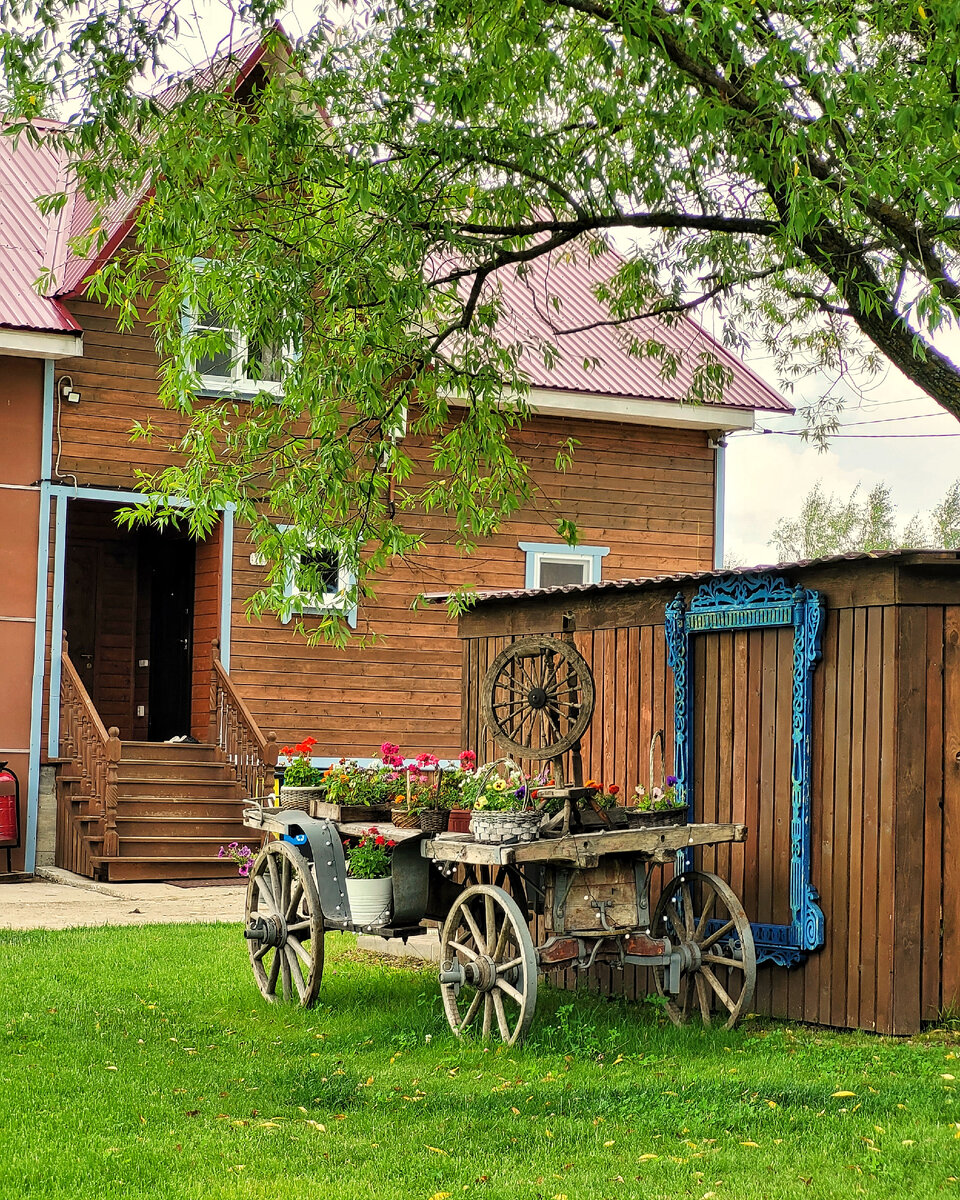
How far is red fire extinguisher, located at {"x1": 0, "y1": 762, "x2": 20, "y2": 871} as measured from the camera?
1498 cm

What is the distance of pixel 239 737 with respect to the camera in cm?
1611

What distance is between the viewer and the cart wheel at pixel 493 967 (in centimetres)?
720

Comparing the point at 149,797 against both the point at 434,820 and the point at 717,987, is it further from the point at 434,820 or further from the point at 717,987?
the point at 717,987

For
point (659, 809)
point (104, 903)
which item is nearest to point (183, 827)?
point (104, 903)

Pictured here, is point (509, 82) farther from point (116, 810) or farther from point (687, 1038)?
point (116, 810)

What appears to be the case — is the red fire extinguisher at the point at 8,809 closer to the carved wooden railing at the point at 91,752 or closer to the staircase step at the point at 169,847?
the carved wooden railing at the point at 91,752

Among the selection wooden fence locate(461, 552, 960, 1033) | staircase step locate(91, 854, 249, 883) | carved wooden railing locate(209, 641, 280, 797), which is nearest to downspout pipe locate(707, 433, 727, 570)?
carved wooden railing locate(209, 641, 280, 797)

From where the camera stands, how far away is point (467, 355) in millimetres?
9891

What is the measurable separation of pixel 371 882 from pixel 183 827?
762 cm

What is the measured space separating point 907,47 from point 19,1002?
28.1ft

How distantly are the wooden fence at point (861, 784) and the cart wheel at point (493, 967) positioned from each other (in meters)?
1.69

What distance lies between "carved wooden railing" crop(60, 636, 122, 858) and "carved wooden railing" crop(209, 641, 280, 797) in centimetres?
143

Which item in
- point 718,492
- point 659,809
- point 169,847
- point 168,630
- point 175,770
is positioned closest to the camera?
point 659,809

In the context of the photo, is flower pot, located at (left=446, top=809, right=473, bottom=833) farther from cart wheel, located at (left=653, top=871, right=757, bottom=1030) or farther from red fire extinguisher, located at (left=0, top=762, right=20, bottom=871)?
red fire extinguisher, located at (left=0, top=762, right=20, bottom=871)
